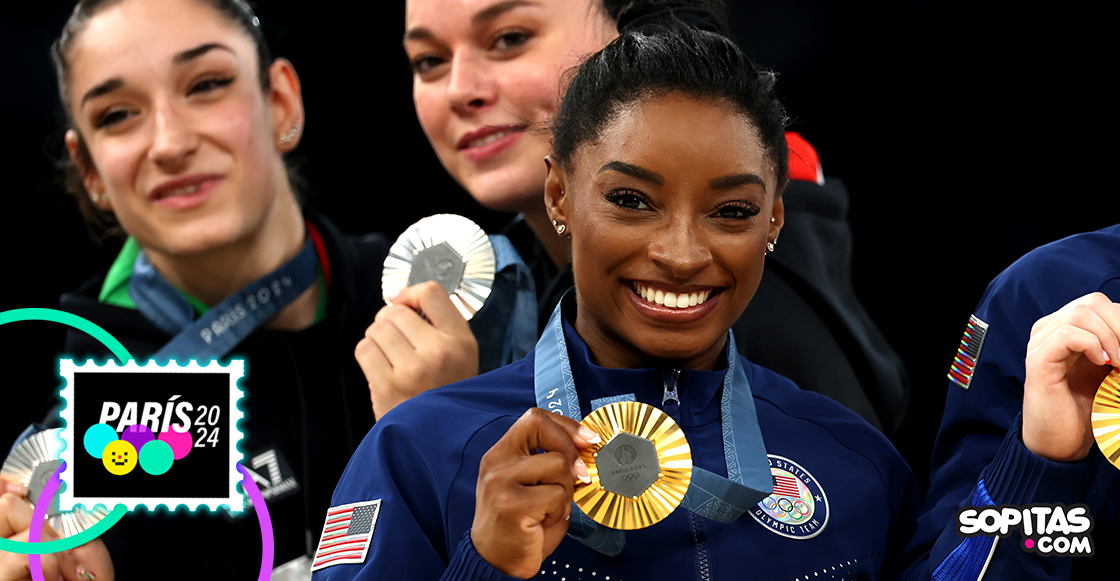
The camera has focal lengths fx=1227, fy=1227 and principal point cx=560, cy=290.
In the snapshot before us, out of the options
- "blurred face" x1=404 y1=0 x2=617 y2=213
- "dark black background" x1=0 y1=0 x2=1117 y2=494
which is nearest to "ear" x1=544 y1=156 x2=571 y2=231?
"blurred face" x1=404 y1=0 x2=617 y2=213

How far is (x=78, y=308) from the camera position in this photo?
2.67 meters

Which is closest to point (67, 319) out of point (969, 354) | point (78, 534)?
point (78, 534)

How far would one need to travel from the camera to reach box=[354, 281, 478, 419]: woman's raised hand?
2.13m

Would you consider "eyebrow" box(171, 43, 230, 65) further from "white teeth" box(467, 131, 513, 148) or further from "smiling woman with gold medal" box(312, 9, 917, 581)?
"smiling woman with gold medal" box(312, 9, 917, 581)

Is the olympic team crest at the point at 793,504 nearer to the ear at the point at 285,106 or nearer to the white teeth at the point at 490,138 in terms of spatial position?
the white teeth at the point at 490,138

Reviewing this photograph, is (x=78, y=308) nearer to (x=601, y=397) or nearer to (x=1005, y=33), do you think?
(x=601, y=397)

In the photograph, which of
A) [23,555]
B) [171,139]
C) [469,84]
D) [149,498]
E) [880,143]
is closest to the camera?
[149,498]

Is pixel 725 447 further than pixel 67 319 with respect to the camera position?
No

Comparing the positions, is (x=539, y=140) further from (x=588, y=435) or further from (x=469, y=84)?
(x=588, y=435)

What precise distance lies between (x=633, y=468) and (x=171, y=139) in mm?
1466

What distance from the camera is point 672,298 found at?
65.7 inches

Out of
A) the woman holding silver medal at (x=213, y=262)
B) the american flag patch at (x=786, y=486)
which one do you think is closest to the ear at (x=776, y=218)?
the american flag patch at (x=786, y=486)

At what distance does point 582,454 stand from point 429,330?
0.76 meters

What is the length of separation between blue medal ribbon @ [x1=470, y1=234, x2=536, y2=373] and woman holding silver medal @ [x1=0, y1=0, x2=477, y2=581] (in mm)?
340
